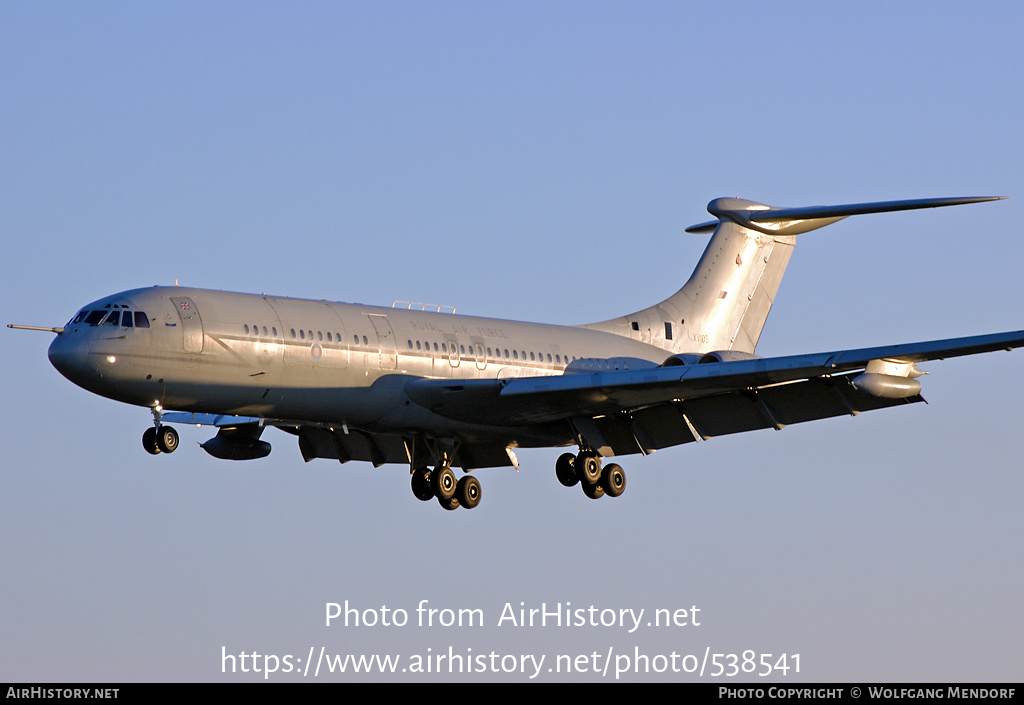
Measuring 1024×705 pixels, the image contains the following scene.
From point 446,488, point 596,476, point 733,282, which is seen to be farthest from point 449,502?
point 733,282

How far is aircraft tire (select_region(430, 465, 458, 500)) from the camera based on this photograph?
4094cm

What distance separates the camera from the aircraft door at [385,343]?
3669 cm

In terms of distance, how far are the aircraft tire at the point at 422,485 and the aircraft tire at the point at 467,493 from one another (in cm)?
69

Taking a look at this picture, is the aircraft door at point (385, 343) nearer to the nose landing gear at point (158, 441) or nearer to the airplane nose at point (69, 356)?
the nose landing gear at point (158, 441)

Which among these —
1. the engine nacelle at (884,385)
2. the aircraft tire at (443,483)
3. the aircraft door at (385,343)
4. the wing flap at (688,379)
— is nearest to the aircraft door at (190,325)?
the aircraft door at (385,343)

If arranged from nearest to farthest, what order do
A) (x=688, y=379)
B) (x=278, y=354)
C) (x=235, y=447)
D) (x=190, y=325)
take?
(x=190, y=325), (x=278, y=354), (x=688, y=379), (x=235, y=447)

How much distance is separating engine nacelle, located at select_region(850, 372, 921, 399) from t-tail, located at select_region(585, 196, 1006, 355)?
10978mm

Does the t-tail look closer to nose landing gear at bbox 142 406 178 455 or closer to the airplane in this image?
the airplane

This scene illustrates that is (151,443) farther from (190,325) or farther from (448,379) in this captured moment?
(448,379)

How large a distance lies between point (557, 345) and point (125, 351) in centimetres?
1169

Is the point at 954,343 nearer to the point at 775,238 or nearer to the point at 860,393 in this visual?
the point at 860,393

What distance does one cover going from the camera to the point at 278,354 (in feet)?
115

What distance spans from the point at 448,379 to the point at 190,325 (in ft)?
21.2

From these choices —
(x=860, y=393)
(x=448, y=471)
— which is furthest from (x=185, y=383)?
(x=860, y=393)
